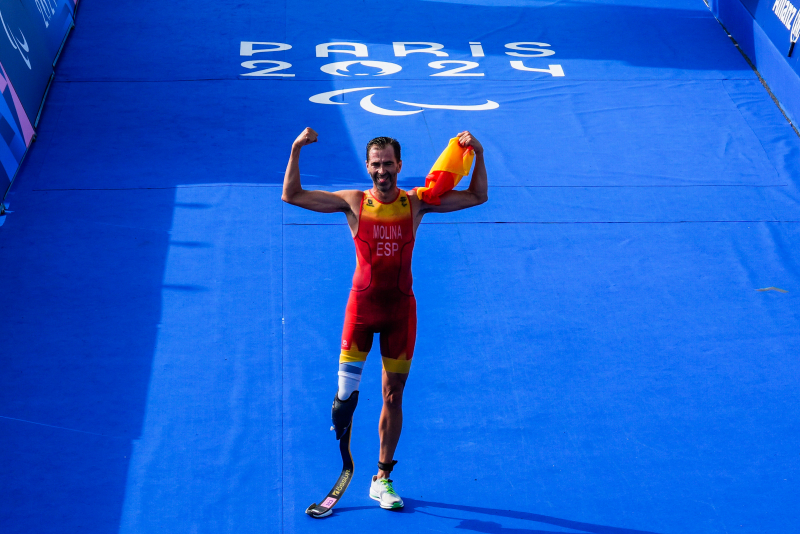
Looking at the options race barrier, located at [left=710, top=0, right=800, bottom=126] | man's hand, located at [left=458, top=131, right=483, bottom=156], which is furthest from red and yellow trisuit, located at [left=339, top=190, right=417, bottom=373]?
race barrier, located at [left=710, top=0, right=800, bottom=126]

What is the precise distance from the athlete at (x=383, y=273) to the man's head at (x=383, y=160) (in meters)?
0.01

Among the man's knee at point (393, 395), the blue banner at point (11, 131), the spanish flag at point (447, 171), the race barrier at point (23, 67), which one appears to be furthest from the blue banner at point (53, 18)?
the man's knee at point (393, 395)

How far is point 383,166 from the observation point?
4.35 metres

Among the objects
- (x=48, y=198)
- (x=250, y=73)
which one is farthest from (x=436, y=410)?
(x=250, y=73)

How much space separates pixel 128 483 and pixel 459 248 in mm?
3494

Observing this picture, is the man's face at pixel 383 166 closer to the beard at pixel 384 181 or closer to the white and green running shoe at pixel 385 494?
the beard at pixel 384 181

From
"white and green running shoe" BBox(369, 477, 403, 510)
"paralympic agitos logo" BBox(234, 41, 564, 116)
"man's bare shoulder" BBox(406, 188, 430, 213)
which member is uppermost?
"paralympic agitos logo" BBox(234, 41, 564, 116)

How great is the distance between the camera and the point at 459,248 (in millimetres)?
7066

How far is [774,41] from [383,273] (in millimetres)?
7823

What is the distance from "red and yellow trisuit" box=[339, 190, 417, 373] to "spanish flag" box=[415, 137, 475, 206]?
5.7 inches

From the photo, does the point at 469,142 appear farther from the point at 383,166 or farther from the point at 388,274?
the point at 388,274

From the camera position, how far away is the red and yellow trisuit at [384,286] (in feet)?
14.7

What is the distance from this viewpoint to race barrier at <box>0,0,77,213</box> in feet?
25.3

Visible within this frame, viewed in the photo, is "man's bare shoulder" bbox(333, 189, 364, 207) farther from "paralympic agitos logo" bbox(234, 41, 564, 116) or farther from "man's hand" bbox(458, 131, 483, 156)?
"paralympic agitos logo" bbox(234, 41, 564, 116)
